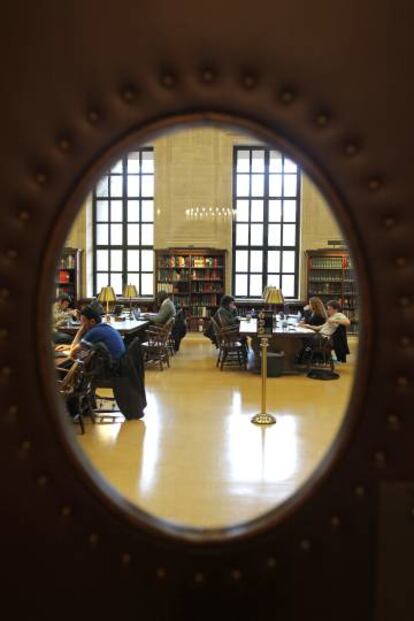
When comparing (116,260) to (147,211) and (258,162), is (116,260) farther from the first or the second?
(258,162)

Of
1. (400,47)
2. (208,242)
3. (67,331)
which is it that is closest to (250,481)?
(400,47)

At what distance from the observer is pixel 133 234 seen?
17.9 meters

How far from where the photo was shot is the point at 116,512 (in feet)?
3.01

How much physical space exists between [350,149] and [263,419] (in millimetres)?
5886

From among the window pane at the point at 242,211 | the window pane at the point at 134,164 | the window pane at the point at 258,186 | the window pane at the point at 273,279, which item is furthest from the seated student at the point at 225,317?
the window pane at the point at 134,164

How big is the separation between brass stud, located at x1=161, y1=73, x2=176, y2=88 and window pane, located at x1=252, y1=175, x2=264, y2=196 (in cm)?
1701

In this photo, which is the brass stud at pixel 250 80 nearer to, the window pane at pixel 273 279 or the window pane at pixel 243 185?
the window pane at pixel 273 279

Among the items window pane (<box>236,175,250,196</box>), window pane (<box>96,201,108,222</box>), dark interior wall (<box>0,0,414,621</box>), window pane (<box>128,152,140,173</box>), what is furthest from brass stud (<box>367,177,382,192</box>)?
window pane (<box>96,201,108,222</box>)

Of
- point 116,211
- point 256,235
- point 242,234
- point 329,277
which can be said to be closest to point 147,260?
point 116,211

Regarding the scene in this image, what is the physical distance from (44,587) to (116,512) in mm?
185

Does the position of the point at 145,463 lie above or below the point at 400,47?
below

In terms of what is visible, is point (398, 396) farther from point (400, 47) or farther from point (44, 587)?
point (44, 587)

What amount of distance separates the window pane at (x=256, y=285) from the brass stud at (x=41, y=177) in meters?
16.7

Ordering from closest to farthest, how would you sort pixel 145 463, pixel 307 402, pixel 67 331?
pixel 145 463, pixel 307 402, pixel 67 331
